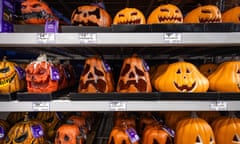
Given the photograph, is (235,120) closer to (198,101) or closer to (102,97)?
(198,101)

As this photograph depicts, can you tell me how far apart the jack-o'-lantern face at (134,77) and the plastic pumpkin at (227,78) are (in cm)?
35

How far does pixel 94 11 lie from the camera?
3.85 feet

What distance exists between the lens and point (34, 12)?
3.71ft

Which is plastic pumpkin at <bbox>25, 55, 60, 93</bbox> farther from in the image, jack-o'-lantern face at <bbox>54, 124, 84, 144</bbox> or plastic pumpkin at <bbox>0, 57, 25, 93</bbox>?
jack-o'-lantern face at <bbox>54, 124, 84, 144</bbox>

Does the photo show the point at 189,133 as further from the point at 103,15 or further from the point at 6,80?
the point at 6,80

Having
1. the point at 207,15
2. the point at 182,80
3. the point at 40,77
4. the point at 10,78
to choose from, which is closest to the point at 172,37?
the point at 182,80

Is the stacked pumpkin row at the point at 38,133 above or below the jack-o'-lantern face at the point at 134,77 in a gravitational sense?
below

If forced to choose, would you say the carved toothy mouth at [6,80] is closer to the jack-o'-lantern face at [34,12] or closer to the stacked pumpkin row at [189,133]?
the jack-o'-lantern face at [34,12]

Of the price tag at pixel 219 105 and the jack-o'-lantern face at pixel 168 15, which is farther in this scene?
the jack-o'-lantern face at pixel 168 15

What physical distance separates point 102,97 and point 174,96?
0.35 meters

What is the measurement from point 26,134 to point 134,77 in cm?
65

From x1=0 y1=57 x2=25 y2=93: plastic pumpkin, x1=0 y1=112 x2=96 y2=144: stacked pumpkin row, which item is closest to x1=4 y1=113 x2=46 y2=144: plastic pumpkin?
x1=0 y1=112 x2=96 y2=144: stacked pumpkin row

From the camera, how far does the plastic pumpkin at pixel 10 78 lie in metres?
1.08

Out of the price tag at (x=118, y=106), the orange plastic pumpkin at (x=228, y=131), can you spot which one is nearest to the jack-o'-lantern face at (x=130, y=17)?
the price tag at (x=118, y=106)
